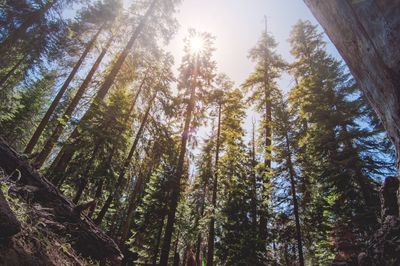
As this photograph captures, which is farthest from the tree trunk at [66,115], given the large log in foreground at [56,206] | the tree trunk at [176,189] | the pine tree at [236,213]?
the pine tree at [236,213]

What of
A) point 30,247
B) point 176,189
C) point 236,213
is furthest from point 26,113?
point 30,247

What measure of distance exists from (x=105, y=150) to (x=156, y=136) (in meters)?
4.16

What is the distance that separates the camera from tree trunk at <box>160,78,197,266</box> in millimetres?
12883

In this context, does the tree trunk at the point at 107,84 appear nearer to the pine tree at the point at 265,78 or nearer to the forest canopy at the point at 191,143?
the forest canopy at the point at 191,143

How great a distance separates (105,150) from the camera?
1587 cm

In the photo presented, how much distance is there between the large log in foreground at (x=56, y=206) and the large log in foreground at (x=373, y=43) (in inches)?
270

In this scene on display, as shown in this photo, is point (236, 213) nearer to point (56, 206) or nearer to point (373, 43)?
point (56, 206)

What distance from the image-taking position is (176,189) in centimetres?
1417

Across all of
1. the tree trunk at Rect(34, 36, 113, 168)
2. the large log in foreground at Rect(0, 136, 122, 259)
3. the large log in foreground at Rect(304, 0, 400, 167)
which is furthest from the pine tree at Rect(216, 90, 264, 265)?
the large log in foreground at Rect(304, 0, 400, 167)

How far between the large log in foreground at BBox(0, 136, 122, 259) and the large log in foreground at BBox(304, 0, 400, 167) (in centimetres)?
685

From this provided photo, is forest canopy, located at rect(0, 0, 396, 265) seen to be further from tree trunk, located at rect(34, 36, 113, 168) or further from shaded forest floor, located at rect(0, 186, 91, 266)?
shaded forest floor, located at rect(0, 186, 91, 266)

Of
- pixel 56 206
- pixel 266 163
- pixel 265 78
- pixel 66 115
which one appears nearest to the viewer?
pixel 56 206

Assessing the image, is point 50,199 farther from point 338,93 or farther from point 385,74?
point 338,93

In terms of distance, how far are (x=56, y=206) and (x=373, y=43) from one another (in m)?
7.78
